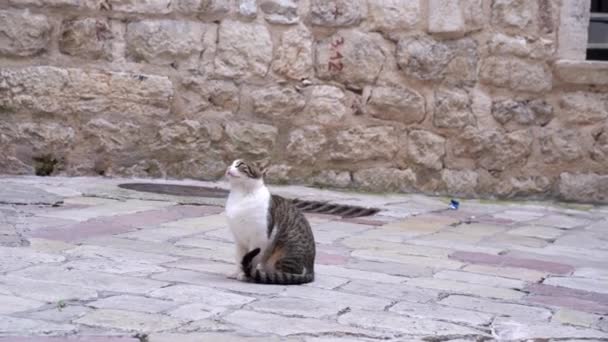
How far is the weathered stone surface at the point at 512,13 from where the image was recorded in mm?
6879

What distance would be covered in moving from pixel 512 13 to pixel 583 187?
1.33 m

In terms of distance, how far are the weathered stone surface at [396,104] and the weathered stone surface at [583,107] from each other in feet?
3.34

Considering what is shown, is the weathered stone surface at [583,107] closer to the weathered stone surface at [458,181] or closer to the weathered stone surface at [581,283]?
the weathered stone surface at [458,181]

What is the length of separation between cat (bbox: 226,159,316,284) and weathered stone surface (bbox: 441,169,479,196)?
3.22 m

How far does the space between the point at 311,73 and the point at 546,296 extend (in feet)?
10.6

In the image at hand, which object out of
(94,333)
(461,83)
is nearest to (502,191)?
(461,83)

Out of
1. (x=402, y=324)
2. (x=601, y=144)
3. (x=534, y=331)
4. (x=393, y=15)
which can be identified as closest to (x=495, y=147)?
(x=601, y=144)

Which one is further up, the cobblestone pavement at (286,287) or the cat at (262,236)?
the cat at (262,236)

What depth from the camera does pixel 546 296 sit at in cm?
390

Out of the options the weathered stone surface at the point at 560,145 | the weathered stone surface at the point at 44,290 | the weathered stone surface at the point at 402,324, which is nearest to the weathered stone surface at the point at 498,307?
the weathered stone surface at the point at 402,324

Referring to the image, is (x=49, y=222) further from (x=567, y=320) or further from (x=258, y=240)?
(x=567, y=320)


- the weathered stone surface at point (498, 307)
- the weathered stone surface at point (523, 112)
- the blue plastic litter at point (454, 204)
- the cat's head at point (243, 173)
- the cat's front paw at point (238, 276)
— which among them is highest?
the cat's head at point (243, 173)

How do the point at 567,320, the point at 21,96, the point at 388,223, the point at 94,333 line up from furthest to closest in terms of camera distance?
1. the point at 21,96
2. the point at 388,223
3. the point at 567,320
4. the point at 94,333

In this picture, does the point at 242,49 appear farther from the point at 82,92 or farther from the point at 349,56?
the point at 82,92
